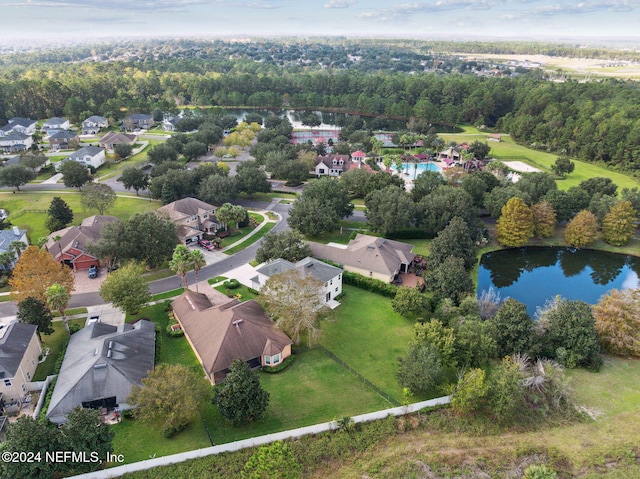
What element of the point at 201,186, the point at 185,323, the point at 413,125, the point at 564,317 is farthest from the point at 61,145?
the point at 564,317

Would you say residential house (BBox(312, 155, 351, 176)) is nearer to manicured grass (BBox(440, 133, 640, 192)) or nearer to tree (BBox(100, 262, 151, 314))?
manicured grass (BBox(440, 133, 640, 192))

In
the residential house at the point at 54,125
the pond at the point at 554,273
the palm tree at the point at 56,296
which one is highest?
the palm tree at the point at 56,296

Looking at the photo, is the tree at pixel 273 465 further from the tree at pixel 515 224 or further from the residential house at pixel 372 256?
the tree at pixel 515 224

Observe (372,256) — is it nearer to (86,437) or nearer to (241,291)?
(241,291)

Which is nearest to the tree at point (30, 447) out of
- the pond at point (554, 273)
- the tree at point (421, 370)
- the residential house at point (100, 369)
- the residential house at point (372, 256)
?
the residential house at point (100, 369)

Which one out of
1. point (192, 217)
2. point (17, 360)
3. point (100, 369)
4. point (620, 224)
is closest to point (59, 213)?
point (192, 217)
